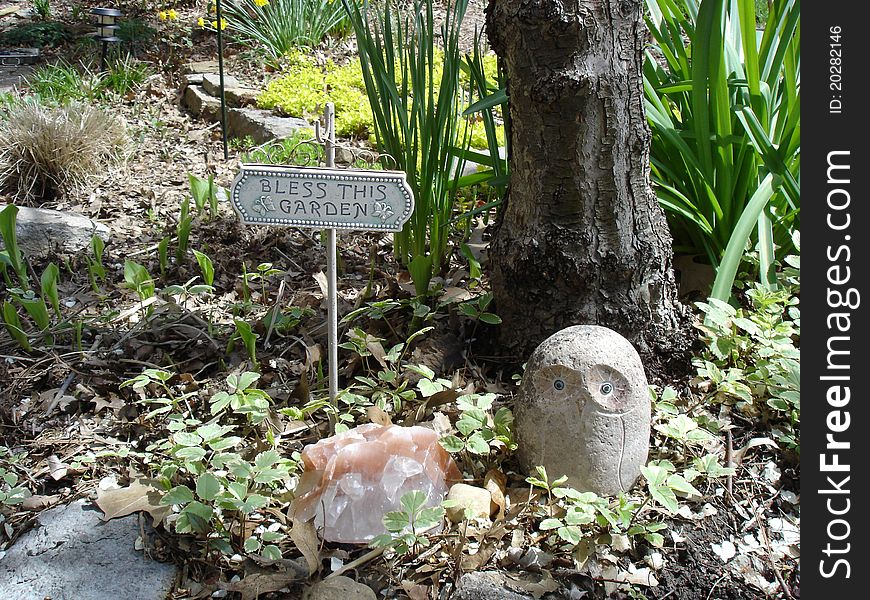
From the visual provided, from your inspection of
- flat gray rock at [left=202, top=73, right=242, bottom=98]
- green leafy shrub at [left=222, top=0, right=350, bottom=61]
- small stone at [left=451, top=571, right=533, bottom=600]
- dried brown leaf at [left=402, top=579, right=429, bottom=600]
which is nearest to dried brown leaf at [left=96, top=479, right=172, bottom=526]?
dried brown leaf at [left=402, top=579, right=429, bottom=600]

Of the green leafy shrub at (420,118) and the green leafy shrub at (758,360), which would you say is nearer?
the green leafy shrub at (758,360)

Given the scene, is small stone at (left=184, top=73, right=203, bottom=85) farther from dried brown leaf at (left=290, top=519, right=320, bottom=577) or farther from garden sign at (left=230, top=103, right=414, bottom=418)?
dried brown leaf at (left=290, top=519, right=320, bottom=577)

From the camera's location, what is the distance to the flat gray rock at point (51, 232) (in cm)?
337

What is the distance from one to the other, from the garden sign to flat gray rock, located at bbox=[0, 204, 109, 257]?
174 centimetres

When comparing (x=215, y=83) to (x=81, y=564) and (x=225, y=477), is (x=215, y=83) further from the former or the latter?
(x=81, y=564)

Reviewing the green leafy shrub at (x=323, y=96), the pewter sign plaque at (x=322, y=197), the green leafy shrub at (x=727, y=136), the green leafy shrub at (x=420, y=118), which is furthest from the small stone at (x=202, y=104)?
the pewter sign plaque at (x=322, y=197)

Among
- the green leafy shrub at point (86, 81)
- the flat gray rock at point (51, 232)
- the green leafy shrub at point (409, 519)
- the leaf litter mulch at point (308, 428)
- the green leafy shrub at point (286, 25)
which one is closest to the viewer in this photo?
the green leafy shrub at point (409, 519)

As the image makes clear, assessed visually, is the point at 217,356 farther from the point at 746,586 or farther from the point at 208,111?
the point at 208,111

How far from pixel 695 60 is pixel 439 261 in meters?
1.06

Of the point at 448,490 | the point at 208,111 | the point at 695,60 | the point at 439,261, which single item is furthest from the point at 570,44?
the point at 208,111

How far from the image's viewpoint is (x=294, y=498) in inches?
75.4

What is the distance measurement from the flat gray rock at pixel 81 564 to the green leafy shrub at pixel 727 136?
1.77 meters

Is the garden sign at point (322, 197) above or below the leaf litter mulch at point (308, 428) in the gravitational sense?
above

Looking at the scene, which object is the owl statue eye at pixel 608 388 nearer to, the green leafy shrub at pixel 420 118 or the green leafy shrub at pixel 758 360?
the green leafy shrub at pixel 758 360
